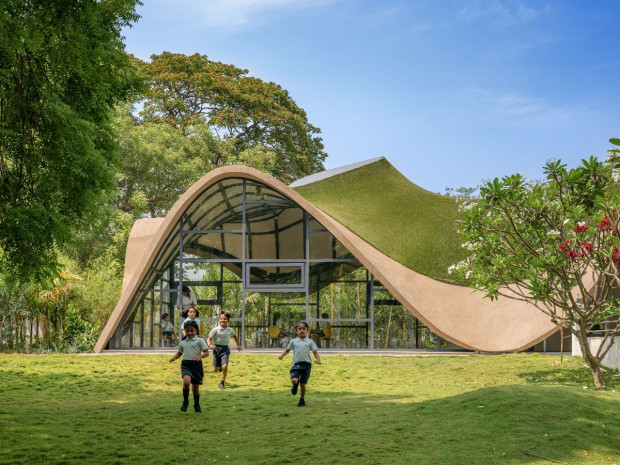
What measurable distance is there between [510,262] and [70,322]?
40.2 ft

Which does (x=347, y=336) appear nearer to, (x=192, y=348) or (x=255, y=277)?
(x=255, y=277)

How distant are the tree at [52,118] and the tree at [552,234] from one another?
20.6ft

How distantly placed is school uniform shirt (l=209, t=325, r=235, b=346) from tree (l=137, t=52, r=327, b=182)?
18.9 meters

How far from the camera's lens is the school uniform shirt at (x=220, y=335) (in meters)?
12.2

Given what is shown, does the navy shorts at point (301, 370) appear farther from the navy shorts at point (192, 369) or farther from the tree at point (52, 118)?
the tree at point (52, 118)

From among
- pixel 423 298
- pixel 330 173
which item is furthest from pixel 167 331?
pixel 330 173

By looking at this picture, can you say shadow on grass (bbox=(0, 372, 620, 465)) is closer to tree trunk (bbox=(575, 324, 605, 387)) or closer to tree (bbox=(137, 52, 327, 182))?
tree trunk (bbox=(575, 324, 605, 387))

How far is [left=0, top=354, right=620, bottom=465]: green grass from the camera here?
756 cm

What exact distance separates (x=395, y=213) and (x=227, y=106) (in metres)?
12.0

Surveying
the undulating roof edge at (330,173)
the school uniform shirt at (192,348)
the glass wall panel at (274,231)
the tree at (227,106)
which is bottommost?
the school uniform shirt at (192,348)

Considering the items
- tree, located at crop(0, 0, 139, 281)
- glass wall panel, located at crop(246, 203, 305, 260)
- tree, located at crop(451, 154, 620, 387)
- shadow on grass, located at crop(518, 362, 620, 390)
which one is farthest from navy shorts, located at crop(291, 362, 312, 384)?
glass wall panel, located at crop(246, 203, 305, 260)

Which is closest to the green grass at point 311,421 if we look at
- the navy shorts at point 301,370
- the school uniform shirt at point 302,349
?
the navy shorts at point 301,370

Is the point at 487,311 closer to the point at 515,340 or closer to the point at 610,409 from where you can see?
the point at 515,340

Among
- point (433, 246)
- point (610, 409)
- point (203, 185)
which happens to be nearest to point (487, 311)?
point (433, 246)
